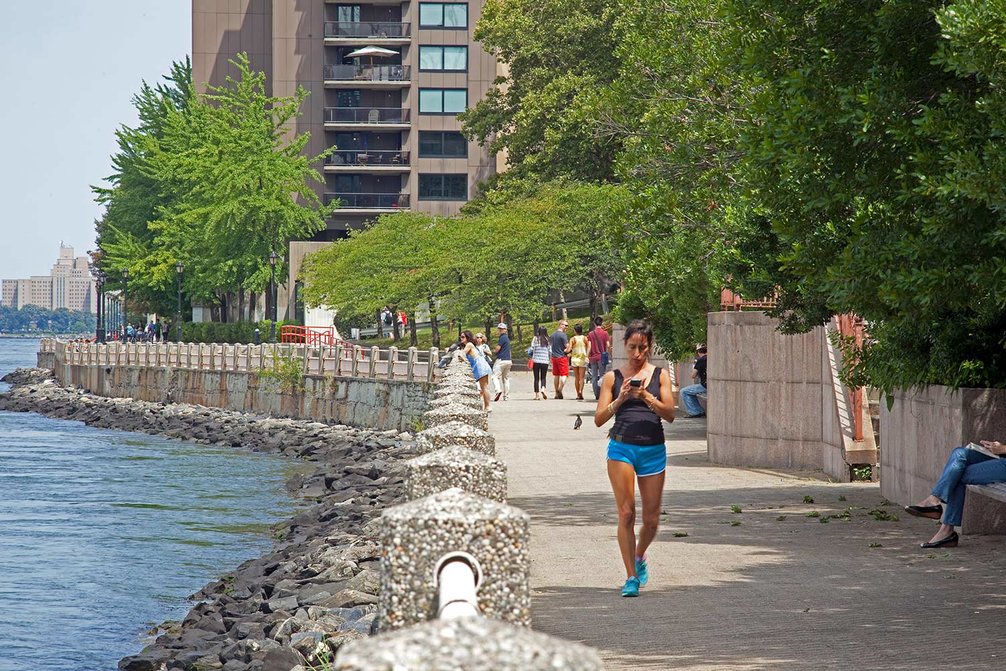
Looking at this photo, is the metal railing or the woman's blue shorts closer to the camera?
the woman's blue shorts

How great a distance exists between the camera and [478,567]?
5.20 metres

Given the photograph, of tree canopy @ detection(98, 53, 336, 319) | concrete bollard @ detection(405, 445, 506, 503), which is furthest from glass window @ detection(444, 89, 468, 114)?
concrete bollard @ detection(405, 445, 506, 503)

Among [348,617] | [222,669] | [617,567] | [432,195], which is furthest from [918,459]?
[432,195]

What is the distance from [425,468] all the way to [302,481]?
28.3 meters

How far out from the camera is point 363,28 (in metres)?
89.3

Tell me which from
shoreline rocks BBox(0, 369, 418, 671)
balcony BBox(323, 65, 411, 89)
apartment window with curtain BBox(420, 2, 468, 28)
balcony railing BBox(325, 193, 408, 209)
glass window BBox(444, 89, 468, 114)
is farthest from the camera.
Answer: balcony railing BBox(325, 193, 408, 209)

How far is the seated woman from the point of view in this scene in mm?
11453

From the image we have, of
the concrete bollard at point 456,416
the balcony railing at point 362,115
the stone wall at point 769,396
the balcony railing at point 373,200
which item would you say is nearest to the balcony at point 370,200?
the balcony railing at point 373,200

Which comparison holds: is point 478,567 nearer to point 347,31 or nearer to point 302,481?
point 302,481

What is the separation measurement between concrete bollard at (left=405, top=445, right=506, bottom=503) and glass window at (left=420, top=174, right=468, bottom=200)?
82.7 m

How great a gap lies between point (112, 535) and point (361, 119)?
65.0 m

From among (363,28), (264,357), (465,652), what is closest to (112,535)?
(465,652)

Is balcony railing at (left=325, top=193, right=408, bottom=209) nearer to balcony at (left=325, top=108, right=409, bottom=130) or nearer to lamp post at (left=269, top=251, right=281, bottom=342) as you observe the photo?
balcony at (left=325, top=108, right=409, bottom=130)

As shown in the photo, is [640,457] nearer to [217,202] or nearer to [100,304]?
[217,202]
